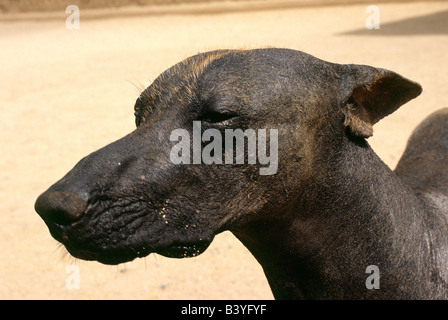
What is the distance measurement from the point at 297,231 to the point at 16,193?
542 cm

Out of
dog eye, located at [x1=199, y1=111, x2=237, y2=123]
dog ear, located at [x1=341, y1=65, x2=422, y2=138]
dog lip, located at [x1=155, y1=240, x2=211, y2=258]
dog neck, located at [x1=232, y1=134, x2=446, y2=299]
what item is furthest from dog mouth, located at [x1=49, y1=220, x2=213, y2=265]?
dog ear, located at [x1=341, y1=65, x2=422, y2=138]

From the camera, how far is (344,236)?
7.67 ft

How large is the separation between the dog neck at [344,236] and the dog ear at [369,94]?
9 cm

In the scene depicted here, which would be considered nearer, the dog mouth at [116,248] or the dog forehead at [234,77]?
the dog mouth at [116,248]

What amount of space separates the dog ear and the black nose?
42.8 inches

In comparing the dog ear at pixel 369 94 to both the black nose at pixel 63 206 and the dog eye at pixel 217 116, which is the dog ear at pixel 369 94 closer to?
the dog eye at pixel 217 116

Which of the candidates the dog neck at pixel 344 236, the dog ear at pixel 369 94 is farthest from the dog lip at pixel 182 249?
the dog ear at pixel 369 94

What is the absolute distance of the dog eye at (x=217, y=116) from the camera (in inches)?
83.5

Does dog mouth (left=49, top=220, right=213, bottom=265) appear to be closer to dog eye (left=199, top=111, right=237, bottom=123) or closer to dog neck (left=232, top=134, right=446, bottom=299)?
dog neck (left=232, top=134, right=446, bottom=299)

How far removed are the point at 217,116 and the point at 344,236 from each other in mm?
717

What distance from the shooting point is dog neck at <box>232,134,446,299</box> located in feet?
7.52

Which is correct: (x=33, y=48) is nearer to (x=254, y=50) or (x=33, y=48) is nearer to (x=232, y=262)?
(x=232, y=262)

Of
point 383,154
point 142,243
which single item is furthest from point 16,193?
point 142,243

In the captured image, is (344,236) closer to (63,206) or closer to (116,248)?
(116,248)
